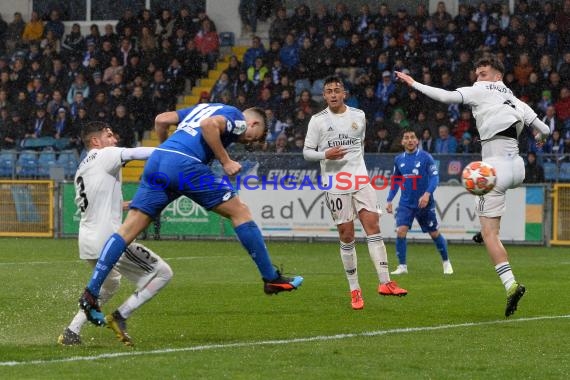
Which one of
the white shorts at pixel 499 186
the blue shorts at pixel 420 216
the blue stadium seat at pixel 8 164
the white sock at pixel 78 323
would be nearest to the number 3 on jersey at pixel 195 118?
the white sock at pixel 78 323

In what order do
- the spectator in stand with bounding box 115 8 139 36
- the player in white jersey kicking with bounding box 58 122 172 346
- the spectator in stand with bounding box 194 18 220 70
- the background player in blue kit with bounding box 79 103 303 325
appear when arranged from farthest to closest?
1. the spectator in stand with bounding box 115 8 139 36
2. the spectator in stand with bounding box 194 18 220 70
3. the player in white jersey kicking with bounding box 58 122 172 346
4. the background player in blue kit with bounding box 79 103 303 325

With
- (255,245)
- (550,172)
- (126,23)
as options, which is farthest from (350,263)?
(126,23)

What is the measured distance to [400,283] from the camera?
14.8m

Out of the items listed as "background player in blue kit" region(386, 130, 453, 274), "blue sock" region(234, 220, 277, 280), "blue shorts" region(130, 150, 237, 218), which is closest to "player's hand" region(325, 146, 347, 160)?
"blue sock" region(234, 220, 277, 280)

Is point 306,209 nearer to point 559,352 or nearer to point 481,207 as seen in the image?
point 481,207

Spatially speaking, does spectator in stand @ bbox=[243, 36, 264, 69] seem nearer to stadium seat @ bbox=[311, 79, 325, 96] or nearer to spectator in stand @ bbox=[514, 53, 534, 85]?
stadium seat @ bbox=[311, 79, 325, 96]

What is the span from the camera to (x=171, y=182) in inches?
348

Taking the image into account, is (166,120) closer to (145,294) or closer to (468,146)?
(145,294)

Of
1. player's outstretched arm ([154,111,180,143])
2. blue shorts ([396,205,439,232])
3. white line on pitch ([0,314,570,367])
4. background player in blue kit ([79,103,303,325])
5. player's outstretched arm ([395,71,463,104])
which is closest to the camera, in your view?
white line on pitch ([0,314,570,367])

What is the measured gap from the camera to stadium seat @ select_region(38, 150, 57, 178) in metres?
25.9

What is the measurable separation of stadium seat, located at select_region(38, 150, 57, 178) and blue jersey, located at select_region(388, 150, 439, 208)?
1083 centimetres

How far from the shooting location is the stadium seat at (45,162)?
1019 inches

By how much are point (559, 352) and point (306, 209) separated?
15.4 m

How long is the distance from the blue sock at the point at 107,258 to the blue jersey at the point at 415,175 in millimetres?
9144
